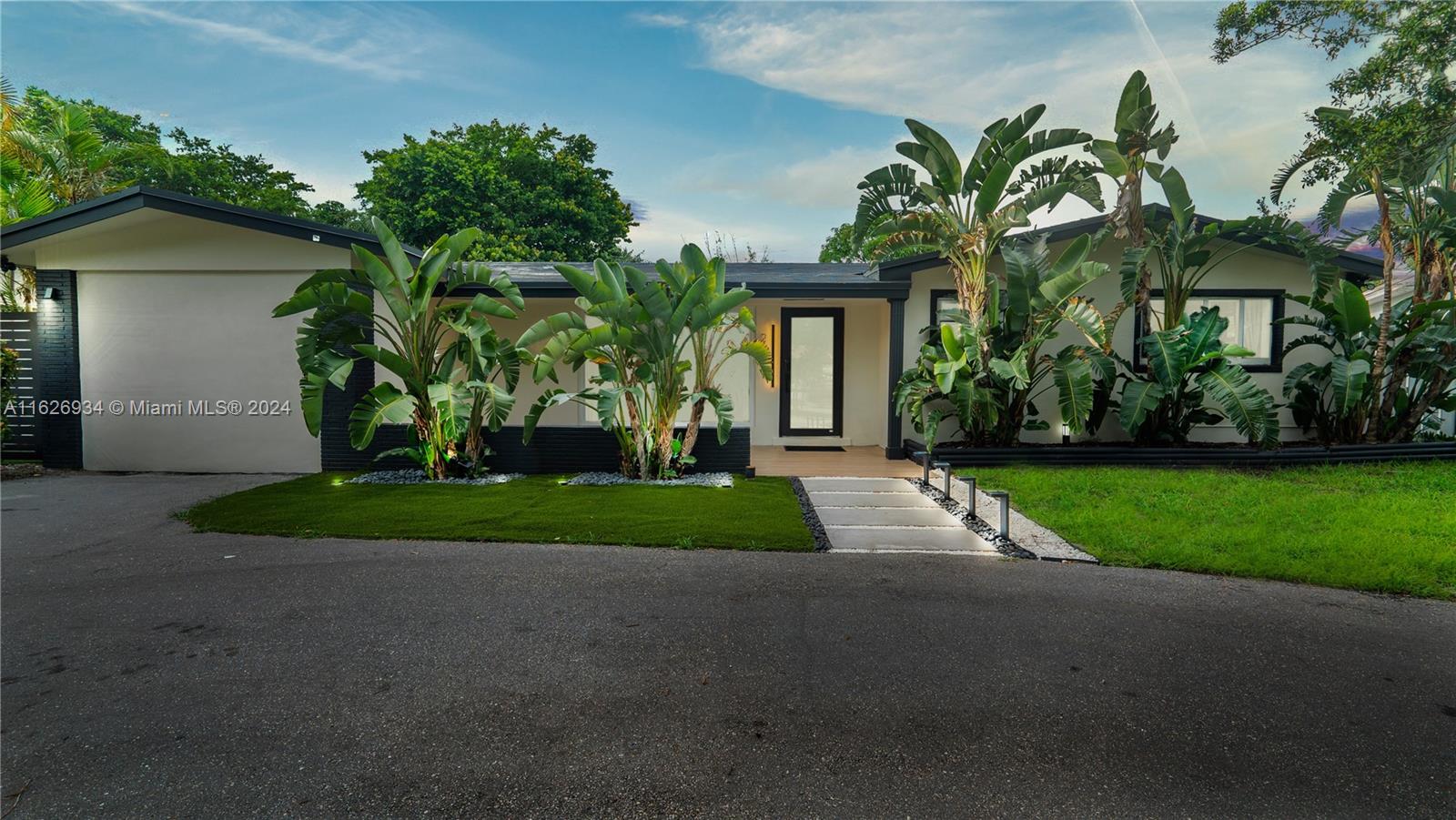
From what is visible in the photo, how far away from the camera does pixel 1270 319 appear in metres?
10.1

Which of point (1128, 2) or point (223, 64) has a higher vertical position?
point (223, 64)

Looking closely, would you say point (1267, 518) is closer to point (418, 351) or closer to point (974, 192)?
point (974, 192)

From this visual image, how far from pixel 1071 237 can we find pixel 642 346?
6.08 meters

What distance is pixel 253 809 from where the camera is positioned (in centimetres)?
220

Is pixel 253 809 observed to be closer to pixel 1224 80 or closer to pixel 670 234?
pixel 1224 80

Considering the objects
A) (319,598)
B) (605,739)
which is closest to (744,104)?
(319,598)

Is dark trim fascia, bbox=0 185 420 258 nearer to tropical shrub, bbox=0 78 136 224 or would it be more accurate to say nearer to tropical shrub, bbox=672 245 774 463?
tropical shrub, bbox=0 78 136 224

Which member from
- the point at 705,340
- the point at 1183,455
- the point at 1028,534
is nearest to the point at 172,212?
the point at 705,340

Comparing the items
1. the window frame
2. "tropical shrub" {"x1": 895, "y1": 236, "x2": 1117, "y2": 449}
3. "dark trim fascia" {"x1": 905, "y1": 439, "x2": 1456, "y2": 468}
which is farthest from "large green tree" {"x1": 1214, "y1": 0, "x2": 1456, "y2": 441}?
the window frame

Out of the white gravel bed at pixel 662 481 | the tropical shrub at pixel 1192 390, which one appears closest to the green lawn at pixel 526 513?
the white gravel bed at pixel 662 481

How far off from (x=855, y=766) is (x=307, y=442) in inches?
335

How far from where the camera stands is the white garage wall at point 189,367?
29.2 feet

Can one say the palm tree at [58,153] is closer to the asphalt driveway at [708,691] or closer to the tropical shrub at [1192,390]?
the asphalt driveway at [708,691]

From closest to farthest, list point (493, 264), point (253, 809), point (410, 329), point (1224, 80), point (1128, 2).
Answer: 1. point (253, 809)
2. point (410, 329)
3. point (1224, 80)
4. point (1128, 2)
5. point (493, 264)
